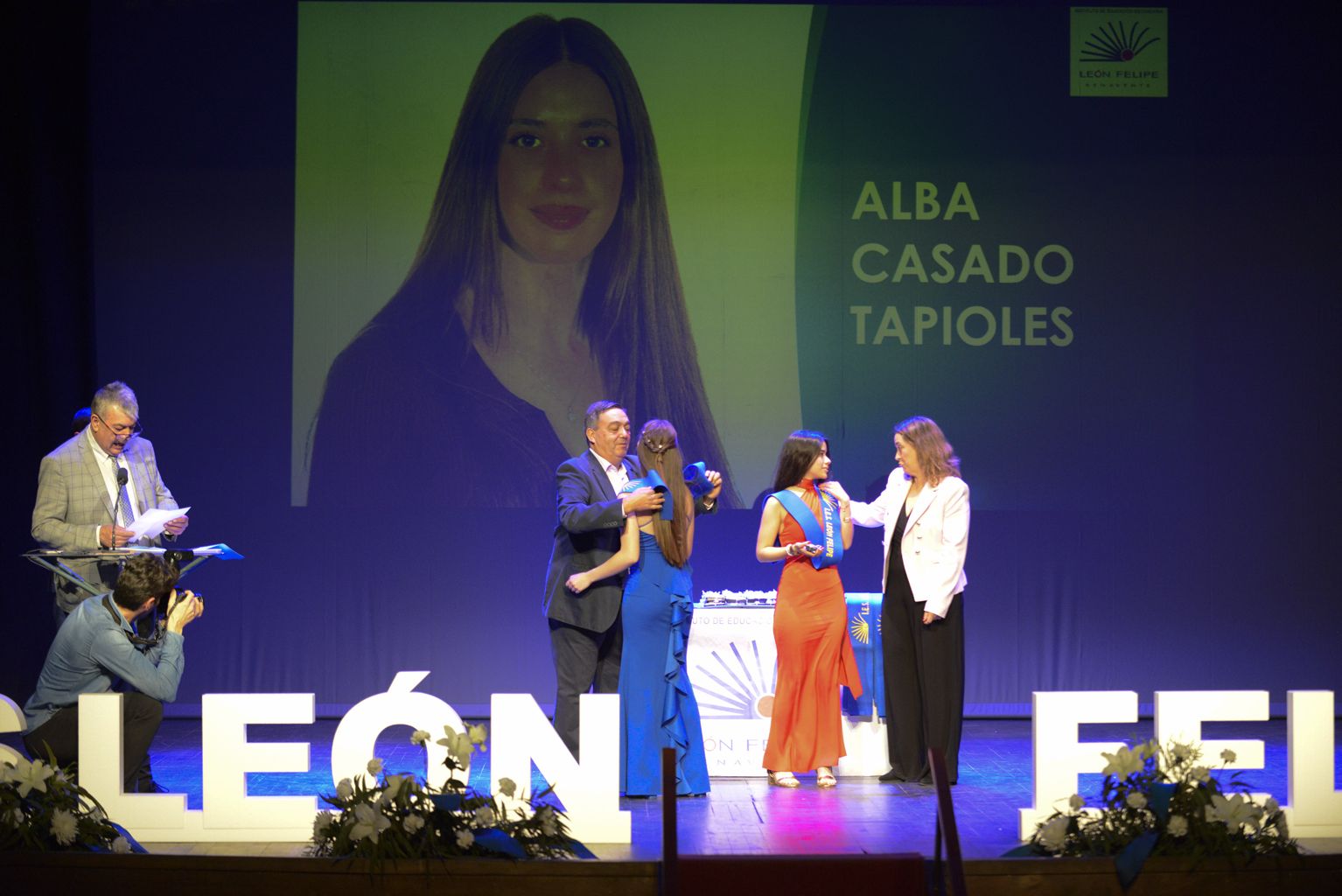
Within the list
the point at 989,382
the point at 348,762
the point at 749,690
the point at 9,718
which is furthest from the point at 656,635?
the point at 989,382

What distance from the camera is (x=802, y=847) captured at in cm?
477

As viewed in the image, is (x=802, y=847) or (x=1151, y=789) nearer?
(x=1151, y=789)

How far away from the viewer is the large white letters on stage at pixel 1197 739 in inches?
181

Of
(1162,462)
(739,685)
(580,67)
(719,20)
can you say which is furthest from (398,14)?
(1162,462)

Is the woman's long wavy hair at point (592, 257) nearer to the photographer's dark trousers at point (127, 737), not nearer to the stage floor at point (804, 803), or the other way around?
the stage floor at point (804, 803)

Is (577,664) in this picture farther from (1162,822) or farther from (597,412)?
(1162,822)

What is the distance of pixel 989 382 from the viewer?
8.16 m

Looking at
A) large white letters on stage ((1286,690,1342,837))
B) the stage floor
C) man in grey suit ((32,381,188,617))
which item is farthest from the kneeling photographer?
large white letters on stage ((1286,690,1342,837))

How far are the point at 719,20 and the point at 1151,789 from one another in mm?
5442

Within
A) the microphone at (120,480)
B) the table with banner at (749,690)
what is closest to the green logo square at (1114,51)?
the table with banner at (749,690)

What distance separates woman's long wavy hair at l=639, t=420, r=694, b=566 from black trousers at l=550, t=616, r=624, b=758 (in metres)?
0.38

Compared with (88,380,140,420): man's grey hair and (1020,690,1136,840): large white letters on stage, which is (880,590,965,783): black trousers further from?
(88,380,140,420): man's grey hair

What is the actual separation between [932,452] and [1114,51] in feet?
11.5

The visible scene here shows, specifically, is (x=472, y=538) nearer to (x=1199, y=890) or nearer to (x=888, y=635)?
(x=888, y=635)
